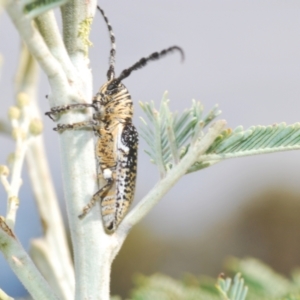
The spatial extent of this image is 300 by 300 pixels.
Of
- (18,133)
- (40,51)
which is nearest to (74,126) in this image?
(40,51)

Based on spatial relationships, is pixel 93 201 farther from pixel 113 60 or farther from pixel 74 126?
pixel 113 60

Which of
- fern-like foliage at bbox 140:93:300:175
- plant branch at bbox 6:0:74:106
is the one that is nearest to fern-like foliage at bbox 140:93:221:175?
fern-like foliage at bbox 140:93:300:175

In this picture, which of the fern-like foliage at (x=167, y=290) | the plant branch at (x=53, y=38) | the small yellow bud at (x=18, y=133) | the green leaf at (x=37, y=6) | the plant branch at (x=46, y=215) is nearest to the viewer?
the green leaf at (x=37, y=6)

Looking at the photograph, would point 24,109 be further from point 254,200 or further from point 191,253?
point 254,200

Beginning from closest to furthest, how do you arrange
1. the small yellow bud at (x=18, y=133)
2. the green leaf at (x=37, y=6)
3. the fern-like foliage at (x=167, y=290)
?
the green leaf at (x=37, y=6)
the fern-like foliage at (x=167, y=290)
the small yellow bud at (x=18, y=133)

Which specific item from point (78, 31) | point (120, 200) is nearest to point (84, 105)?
point (78, 31)

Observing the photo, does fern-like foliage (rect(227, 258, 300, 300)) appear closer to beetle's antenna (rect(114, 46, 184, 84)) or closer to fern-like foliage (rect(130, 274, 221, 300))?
fern-like foliage (rect(130, 274, 221, 300))

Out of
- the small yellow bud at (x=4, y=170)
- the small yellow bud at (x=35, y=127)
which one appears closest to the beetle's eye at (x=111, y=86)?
the small yellow bud at (x=35, y=127)

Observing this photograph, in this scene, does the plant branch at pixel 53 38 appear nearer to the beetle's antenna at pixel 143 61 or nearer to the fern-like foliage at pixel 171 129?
the fern-like foliage at pixel 171 129
